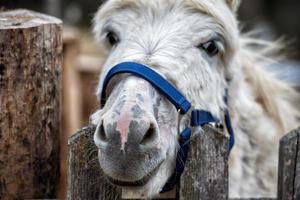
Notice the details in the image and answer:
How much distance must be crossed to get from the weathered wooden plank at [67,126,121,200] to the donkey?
0.05 m

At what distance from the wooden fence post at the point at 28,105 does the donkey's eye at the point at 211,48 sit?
696 millimetres

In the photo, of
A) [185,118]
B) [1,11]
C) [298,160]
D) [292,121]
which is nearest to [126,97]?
[185,118]

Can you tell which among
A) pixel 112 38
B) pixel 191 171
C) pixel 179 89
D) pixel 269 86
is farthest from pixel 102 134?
pixel 269 86

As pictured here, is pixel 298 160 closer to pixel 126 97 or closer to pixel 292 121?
pixel 126 97

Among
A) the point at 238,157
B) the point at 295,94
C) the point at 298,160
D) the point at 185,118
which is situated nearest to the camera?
the point at 298,160

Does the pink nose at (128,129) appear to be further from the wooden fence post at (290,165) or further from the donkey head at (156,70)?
the wooden fence post at (290,165)

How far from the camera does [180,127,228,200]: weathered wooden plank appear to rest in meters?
1.96

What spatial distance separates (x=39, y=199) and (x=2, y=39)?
65cm

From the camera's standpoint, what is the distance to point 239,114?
3328mm

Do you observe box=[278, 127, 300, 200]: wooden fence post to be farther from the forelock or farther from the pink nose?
the forelock

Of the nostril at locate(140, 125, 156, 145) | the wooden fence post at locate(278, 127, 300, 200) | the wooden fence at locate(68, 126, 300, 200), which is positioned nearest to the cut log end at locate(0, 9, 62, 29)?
the wooden fence at locate(68, 126, 300, 200)

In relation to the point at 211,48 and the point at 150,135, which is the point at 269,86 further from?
the point at 150,135

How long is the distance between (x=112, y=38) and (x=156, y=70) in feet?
1.78

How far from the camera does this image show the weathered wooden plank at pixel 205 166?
196cm
